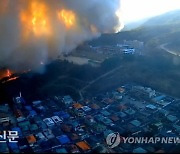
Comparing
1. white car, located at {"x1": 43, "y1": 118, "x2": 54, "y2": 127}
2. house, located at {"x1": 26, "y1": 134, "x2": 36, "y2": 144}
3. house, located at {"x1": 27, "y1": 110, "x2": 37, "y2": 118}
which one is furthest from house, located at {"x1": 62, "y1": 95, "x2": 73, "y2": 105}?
house, located at {"x1": 26, "y1": 134, "x2": 36, "y2": 144}

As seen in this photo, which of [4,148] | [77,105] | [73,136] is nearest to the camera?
[4,148]

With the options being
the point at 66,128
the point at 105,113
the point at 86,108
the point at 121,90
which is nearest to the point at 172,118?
the point at 105,113

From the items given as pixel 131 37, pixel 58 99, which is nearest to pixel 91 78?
pixel 58 99

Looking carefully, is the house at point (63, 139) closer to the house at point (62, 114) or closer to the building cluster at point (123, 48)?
the house at point (62, 114)

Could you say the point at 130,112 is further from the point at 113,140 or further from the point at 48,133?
the point at 48,133

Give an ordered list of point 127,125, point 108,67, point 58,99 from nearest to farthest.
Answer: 1. point 127,125
2. point 58,99
3. point 108,67

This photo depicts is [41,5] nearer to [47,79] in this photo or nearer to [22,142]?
[47,79]
